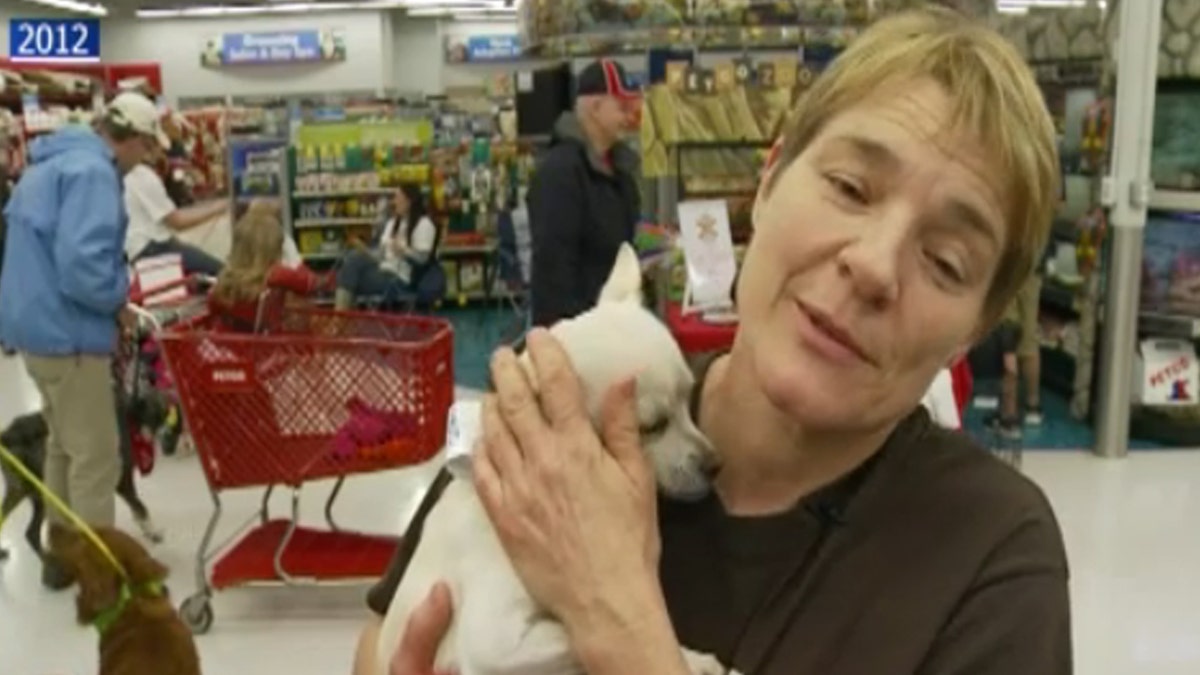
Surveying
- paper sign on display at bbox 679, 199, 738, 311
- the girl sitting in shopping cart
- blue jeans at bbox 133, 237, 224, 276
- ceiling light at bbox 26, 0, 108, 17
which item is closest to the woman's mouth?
paper sign on display at bbox 679, 199, 738, 311

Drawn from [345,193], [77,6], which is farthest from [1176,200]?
[77,6]

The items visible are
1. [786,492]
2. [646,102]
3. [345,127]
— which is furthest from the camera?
[345,127]

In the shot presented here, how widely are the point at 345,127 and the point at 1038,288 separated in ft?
21.9

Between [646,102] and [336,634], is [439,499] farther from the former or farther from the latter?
[646,102]

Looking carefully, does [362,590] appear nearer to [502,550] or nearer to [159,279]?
[159,279]

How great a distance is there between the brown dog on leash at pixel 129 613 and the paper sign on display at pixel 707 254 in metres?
2.18

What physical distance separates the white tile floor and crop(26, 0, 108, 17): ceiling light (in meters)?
18.9

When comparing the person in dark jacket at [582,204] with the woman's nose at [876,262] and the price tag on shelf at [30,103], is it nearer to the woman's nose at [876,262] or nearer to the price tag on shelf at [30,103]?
the woman's nose at [876,262]

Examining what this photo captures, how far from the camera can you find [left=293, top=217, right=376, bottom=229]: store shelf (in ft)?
37.0

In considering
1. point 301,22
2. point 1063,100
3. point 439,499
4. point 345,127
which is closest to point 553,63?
point 1063,100

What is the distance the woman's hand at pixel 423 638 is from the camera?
4.03 feet

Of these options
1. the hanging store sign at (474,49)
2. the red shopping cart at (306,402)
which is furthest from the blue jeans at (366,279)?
the hanging store sign at (474,49)

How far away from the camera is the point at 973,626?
103 cm

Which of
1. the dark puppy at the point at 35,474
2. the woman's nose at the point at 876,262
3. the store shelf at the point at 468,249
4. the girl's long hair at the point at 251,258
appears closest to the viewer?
the woman's nose at the point at 876,262
